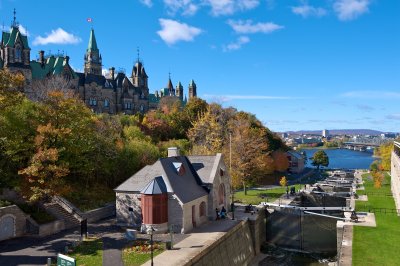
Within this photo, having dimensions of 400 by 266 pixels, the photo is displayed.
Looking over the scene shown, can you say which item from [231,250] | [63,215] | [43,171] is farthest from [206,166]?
[43,171]

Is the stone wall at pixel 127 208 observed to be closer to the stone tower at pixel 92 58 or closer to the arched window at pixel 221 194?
the arched window at pixel 221 194

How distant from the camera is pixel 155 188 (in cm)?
3092

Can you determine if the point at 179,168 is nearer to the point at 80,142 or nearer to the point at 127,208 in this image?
the point at 127,208

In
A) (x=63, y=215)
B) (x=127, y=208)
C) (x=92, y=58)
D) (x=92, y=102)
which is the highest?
(x=92, y=58)

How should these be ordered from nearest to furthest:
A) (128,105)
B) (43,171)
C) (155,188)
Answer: (43,171)
(155,188)
(128,105)

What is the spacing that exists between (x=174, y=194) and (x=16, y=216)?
1210 centimetres

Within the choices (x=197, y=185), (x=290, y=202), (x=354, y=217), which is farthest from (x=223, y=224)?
(x=290, y=202)

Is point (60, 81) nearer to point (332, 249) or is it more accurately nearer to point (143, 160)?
point (143, 160)

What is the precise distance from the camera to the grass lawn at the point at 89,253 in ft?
77.0

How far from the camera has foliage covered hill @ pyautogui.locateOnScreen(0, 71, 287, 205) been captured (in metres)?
29.9

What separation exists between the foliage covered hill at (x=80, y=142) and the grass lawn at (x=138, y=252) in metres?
7.70

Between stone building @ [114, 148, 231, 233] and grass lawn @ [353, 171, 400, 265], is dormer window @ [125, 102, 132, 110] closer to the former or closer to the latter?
stone building @ [114, 148, 231, 233]

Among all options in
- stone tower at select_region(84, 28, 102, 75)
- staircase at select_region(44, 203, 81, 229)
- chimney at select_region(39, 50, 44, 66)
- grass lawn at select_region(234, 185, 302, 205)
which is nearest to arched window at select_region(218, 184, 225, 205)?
grass lawn at select_region(234, 185, 302, 205)

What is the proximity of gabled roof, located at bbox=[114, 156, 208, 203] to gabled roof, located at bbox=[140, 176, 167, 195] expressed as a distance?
0.48 metres
